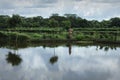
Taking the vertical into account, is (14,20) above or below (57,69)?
above

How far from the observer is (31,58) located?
1898 cm

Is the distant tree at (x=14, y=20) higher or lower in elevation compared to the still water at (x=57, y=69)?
higher

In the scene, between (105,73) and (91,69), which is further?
(91,69)

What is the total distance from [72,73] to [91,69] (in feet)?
5.06

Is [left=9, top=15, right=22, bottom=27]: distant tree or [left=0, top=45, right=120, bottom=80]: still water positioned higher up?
[left=9, top=15, right=22, bottom=27]: distant tree

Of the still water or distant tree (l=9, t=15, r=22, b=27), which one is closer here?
the still water

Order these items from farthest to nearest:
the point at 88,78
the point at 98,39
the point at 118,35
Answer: the point at 118,35
the point at 98,39
the point at 88,78

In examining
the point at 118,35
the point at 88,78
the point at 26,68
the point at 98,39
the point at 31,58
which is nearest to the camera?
the point at 88,78

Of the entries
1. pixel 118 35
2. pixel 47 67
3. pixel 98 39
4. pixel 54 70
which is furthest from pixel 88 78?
pixel 118 35

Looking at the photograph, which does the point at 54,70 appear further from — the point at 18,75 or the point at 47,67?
the point at 18,75

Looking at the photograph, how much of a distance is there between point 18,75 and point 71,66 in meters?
3.75

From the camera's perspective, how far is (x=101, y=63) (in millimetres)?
17281

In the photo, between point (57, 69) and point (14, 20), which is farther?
point (14, 20)

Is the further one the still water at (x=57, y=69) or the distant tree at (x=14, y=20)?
the distant tree at (x=14, y=20)
